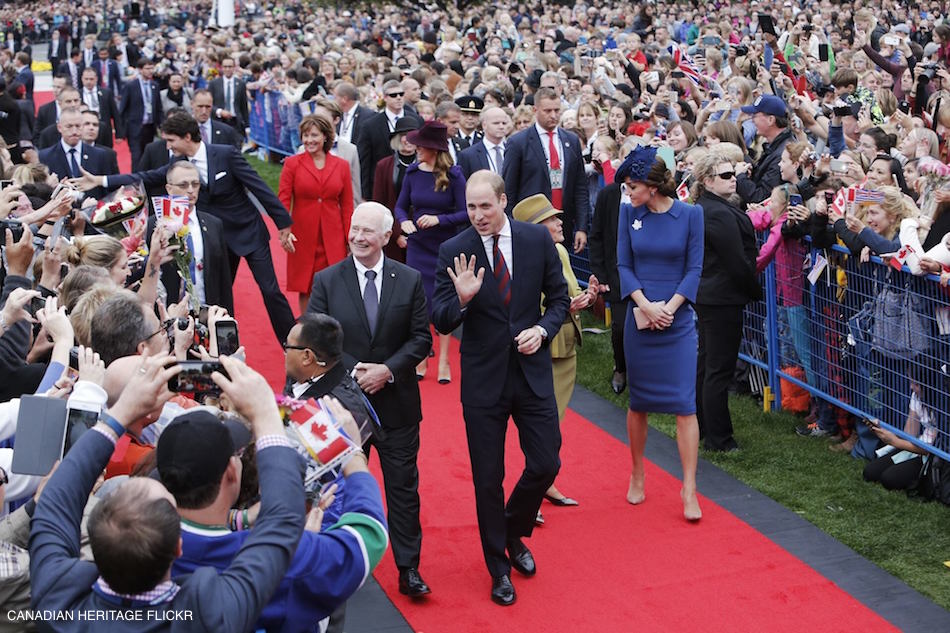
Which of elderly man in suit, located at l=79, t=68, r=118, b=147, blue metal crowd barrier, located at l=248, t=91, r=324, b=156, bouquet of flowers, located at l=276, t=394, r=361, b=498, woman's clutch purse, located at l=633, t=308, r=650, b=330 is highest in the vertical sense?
bouquet of flowers, located at l=276, t=394, r=361, b=498

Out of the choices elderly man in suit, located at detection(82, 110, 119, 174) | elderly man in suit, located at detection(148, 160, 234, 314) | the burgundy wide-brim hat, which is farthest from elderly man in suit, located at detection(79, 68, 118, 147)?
elderly man in suit, located at detection(148, 160, 234, 314)

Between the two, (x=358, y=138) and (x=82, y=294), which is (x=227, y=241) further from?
(x=82, y=294)

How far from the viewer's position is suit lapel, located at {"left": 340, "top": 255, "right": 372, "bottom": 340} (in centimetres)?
605

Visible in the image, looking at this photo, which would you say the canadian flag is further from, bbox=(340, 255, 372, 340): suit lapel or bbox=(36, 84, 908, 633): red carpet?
bbox=(340, 255, 372, 340): suit lapel

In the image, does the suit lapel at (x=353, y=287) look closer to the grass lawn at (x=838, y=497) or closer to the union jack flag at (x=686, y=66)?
the grass lawn at (x=838, y=497)

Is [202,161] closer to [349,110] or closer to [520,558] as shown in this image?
[349,110]

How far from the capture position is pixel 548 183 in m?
9.72

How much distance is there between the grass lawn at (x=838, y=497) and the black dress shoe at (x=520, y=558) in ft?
5.84

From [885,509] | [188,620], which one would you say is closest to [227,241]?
[885,509]

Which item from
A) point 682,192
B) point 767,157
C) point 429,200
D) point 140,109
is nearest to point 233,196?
point 429,200

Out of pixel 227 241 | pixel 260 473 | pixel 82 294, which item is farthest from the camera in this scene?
pixel 227 241

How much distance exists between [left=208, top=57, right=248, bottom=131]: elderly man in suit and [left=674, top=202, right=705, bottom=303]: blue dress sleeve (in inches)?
487

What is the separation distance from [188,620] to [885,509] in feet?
16.7

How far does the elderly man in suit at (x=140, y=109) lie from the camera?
18984 mm
